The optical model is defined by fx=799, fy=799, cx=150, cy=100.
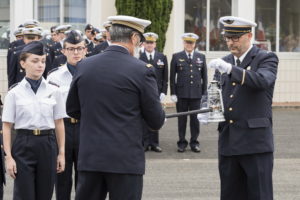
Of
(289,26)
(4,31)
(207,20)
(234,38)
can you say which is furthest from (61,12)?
(234,38)

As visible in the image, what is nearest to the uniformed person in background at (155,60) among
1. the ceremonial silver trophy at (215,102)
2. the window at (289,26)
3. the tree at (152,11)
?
the tree at (152,11)

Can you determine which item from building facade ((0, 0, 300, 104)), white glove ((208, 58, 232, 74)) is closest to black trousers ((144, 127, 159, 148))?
building facade ((0, 0, 300, 104))

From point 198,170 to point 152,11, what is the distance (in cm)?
808

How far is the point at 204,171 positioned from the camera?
38.1 ft

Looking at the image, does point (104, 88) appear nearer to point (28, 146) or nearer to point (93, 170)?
point (93, 170)

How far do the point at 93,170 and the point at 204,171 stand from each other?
6.07 meters

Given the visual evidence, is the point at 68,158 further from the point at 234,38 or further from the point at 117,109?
the point at 117,109

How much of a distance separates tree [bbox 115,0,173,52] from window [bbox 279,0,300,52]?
3883 millimetres

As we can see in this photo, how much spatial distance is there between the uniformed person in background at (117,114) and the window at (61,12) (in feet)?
47.6

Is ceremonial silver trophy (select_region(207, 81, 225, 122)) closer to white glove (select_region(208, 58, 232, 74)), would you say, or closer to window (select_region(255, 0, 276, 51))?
white glove (select_region(208, 58, 232, 74))

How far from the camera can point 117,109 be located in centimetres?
566

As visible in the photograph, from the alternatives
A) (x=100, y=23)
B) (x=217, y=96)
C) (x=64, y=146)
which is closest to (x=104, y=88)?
(x=217, y=96)

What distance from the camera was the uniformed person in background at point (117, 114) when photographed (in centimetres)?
566

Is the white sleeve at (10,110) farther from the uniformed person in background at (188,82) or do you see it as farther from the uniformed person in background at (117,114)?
the uniformed person in background at (188,82)
